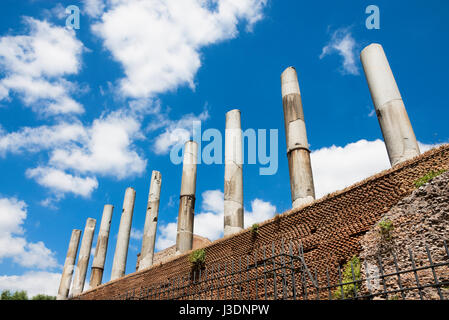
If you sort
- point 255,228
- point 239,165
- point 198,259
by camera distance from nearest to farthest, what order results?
1. point 255,228
2. point 198,259
3. point 239,165

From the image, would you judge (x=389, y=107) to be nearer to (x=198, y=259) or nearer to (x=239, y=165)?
(x=239, y=165)

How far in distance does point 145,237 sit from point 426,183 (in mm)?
11546

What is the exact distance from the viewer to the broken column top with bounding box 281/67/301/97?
1089cm

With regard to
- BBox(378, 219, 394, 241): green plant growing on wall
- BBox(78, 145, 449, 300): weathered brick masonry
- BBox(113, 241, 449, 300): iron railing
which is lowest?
BBox(113, 241, 449, 300): iron railing

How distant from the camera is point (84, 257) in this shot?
18.6m

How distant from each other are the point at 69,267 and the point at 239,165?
40.5 ft

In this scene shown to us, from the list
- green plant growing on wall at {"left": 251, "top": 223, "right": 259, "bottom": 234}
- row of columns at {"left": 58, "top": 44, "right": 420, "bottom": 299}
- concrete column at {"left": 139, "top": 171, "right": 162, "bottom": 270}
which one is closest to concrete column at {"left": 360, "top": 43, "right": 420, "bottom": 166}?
row of columns at {"left": 58, "top": 44, "right": 420, "bottom": 299}

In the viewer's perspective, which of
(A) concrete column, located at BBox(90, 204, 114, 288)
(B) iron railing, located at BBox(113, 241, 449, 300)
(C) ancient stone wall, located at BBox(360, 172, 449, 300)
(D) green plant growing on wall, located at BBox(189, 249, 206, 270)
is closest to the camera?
(B) iron railing, located at BBox(113, 241, 449, 300)

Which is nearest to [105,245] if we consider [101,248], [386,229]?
[101,248]

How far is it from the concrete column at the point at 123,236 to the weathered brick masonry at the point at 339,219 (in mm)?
9022

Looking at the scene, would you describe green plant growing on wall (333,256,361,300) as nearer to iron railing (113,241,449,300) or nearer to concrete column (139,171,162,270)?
iron railing (113,241,449,300)

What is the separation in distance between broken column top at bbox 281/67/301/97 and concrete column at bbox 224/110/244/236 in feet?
7.19
